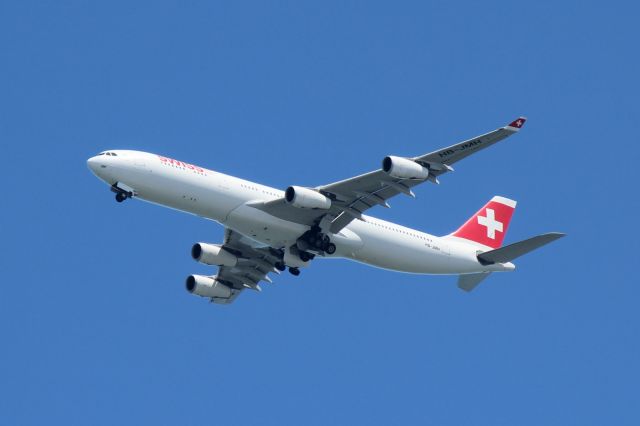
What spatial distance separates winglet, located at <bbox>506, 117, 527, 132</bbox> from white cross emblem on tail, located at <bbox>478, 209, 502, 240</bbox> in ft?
53.9

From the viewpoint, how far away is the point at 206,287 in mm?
65750

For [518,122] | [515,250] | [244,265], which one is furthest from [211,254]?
[518,122]

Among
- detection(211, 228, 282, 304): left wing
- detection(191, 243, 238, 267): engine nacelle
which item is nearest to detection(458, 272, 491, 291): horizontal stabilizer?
detection(211, 228, 282, 304): left wing

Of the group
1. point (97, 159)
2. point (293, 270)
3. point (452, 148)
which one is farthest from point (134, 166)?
point (452, 148)

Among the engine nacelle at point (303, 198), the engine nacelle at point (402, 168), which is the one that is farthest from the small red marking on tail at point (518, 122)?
the engine nacelle at point (303, 198)

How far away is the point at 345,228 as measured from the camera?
59.4 m

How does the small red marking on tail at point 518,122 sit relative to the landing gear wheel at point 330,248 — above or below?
above

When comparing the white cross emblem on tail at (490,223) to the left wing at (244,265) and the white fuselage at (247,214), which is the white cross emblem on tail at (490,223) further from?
the left wing at (244,265)

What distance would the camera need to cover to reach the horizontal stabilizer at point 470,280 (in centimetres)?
6394

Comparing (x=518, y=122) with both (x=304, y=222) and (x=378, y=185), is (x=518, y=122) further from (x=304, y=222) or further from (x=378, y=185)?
(x=304, y=222)

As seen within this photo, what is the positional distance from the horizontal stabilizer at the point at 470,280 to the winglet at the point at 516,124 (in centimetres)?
1452

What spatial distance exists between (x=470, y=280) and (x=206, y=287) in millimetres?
14302

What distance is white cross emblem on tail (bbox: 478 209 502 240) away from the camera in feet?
219

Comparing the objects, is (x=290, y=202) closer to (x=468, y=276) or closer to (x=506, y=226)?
(x=468, y=276)
